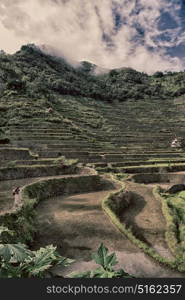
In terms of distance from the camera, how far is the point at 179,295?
219cm

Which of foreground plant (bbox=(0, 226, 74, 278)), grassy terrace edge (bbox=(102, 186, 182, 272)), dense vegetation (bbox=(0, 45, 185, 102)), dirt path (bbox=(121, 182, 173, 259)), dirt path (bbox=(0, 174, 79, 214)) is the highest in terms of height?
dense vegetation (bbox=(0, 45, 185, 102))

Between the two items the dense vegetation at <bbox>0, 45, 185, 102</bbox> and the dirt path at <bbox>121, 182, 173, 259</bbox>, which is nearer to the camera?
the dirt path at <bbox>121, 182, 173, 259</bbox>

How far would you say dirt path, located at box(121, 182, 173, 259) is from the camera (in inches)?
422

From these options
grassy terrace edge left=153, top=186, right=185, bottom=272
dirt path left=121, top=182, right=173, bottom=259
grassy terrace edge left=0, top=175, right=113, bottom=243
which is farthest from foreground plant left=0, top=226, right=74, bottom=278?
dirt path left=121, top=182, right=173, bottom=259

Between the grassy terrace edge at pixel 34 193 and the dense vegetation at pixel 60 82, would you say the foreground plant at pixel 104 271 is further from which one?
the dense vegetation at pixel 60 82

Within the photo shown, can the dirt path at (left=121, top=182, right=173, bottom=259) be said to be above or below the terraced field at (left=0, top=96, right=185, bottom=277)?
below

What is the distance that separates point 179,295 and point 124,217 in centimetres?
1217

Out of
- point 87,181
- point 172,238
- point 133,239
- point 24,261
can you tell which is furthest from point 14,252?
point 87,181

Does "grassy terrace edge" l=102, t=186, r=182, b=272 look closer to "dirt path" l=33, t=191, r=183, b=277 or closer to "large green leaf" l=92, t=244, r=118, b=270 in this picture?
"dirt path" l=33, t=191, r=183, b=277

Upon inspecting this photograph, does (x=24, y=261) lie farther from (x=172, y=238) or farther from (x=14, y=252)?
(x=172, y=238)

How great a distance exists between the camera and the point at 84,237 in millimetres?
9523

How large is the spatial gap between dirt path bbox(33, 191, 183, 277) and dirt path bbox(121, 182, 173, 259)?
1.39 metres

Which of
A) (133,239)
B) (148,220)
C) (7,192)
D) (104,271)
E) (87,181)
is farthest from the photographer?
(87,181)

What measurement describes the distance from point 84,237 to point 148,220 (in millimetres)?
5127
